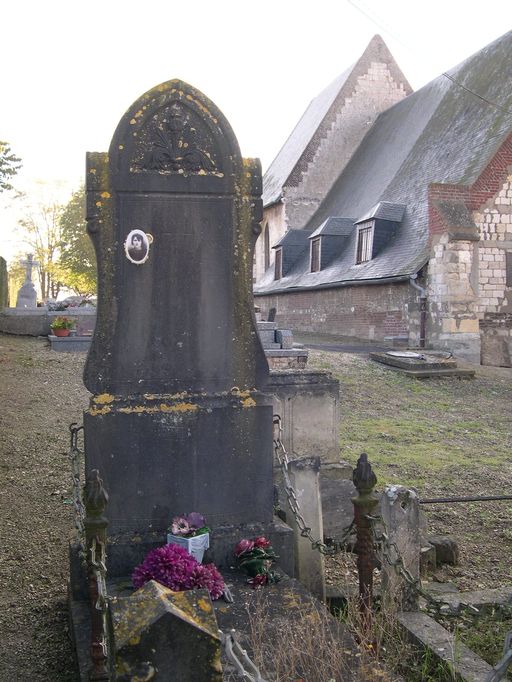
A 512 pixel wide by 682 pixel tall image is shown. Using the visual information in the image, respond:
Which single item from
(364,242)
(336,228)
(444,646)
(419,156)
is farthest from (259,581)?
(336,228)

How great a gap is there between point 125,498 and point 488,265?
1640cm

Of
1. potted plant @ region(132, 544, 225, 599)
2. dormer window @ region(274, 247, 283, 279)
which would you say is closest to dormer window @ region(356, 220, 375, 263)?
dormer window @ region(274, 247, 283, 279)

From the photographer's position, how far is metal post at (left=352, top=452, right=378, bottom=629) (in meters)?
3.85

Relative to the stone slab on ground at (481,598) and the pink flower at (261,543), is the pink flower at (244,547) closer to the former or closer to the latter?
the pink flower at (261,543)

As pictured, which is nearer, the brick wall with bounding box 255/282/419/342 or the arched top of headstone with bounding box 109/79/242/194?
the arched top of headstone with bounding box 109/79/242/194

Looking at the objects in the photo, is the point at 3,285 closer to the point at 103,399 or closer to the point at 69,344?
the point at 69,344

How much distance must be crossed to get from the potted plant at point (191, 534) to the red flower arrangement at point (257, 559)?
0.22 metres

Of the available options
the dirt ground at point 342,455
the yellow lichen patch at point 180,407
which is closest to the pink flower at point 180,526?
the yellow lichen patch at point 180,407

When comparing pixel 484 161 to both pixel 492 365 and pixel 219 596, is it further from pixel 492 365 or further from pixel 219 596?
pixel 219 596

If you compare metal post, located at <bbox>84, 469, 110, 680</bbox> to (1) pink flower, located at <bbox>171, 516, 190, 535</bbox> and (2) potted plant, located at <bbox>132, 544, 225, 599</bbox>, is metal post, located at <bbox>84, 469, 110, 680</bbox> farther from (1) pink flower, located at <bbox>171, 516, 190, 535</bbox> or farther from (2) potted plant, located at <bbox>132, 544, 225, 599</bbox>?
(1) pink flower, located at <bbox>171, 516, 190, 535</bbox>

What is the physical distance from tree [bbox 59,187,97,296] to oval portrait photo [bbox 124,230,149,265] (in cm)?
4456

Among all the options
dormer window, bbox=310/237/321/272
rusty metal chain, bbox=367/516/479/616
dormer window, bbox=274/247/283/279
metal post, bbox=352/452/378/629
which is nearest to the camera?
rusty metal chain, bbox=367/516/479/616

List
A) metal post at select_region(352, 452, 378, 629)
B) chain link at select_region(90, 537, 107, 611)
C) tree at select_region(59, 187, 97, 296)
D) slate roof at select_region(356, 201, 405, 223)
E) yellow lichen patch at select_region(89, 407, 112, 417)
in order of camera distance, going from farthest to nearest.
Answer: tree at select_region(59, 187, 97, 296), slate roof at select_region(356, 201, 405, 223), yellow lichen patch at select_region(89, 407, 112, 417), metal post at select_region(352, 452, 378, 629), chain link at select_region(90, 537, 107, 611)

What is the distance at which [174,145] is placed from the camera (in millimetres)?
4336
